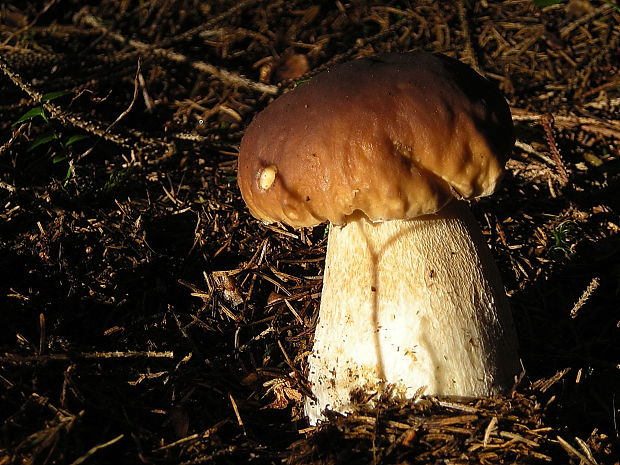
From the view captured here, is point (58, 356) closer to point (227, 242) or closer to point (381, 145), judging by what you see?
point (227, 242)

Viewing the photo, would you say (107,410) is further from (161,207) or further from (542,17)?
(542,17)

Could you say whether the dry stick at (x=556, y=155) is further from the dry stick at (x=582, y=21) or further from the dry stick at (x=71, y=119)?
the dry stick at (x=71, y=119)

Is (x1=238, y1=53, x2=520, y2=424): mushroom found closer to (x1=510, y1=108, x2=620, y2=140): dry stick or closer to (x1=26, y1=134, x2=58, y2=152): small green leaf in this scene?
(x1=26, y1=134, x2=58, y2=152): small green leaf

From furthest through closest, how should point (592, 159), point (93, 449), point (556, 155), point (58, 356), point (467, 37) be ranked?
point (467, 37) < point (592, 159) < point (556, 155) < point (58, 356) < point (93, 449)

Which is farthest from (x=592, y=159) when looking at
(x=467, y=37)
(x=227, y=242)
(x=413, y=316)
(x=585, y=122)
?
(x=227, y=242)

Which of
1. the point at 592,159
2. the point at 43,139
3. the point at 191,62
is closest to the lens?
the point at 43,139

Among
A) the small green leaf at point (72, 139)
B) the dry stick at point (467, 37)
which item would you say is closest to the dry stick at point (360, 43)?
the dry stick at point (467, 37)
